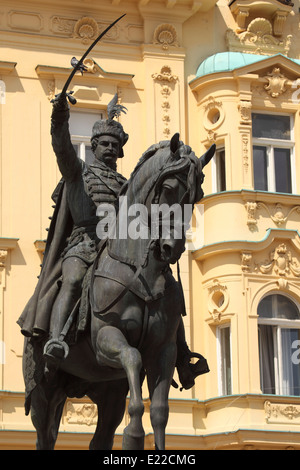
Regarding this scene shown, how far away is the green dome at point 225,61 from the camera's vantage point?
27.9m

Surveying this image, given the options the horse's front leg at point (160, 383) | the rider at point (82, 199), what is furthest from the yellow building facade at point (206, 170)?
the horse's front leg at point (160, 383)

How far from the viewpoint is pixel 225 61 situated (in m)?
28.0

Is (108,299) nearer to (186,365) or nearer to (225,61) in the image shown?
(186,365)

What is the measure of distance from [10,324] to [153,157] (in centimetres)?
1492

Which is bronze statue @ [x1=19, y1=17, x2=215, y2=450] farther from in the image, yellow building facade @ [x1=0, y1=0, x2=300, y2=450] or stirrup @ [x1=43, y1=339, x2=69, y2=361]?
yellow building facade @ [x1=0, y1=0, x2=300, y2=450]

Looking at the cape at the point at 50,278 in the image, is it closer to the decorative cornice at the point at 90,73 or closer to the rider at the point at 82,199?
the rider at the point at 82,199

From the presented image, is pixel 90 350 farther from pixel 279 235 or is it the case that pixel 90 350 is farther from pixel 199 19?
pixel 199 19

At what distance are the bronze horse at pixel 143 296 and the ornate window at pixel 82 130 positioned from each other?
15362 mm

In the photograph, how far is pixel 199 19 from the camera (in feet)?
95.1

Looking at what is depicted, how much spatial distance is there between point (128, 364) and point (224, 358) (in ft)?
52.7

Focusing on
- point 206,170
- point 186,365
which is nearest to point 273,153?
point 206,170

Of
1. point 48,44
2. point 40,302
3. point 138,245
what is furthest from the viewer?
point 48,44

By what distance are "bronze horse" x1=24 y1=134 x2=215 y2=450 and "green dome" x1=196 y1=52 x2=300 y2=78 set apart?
1631cm
